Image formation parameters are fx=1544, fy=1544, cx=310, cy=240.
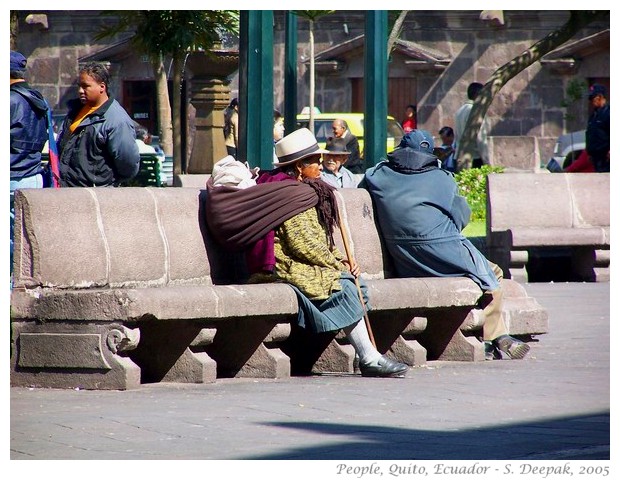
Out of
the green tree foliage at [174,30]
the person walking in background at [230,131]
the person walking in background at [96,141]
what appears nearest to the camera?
the person walking in background at [96,141]

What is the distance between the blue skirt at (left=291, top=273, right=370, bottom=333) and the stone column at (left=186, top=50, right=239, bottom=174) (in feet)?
40.1

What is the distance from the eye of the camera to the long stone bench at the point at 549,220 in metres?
15.6

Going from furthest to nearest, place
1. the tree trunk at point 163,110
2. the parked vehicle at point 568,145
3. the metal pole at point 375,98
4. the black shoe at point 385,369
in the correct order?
the tree trunk at point 163,110
the parked vehicle at point 568,145
the metal pole at point 375,98
the black shoe at point 385,369

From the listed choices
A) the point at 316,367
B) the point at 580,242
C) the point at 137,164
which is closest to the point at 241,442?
the point at 316,367

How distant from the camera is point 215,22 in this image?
2512 cm

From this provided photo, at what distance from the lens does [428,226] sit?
9.81 m

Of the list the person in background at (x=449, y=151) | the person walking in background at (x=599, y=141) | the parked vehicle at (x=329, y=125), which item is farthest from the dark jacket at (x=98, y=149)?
the parked vehicle at (x=329, y=125)

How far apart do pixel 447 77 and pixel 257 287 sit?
33222 millimetres

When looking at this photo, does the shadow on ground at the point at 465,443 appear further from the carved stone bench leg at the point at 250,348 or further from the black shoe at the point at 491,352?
A: the black shoe at the point at 491,352

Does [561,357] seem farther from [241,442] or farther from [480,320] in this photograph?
[241,442]

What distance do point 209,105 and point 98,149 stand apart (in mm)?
12041

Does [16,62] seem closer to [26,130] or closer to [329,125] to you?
[26,130]

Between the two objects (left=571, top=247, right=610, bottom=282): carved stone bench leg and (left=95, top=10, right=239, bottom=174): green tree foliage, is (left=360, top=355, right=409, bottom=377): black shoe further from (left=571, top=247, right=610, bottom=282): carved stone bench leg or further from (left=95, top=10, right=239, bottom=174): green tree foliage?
(left=95, top=10, right=239, bottom=174): green tree foliage

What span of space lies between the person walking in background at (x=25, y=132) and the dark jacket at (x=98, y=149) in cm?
17
